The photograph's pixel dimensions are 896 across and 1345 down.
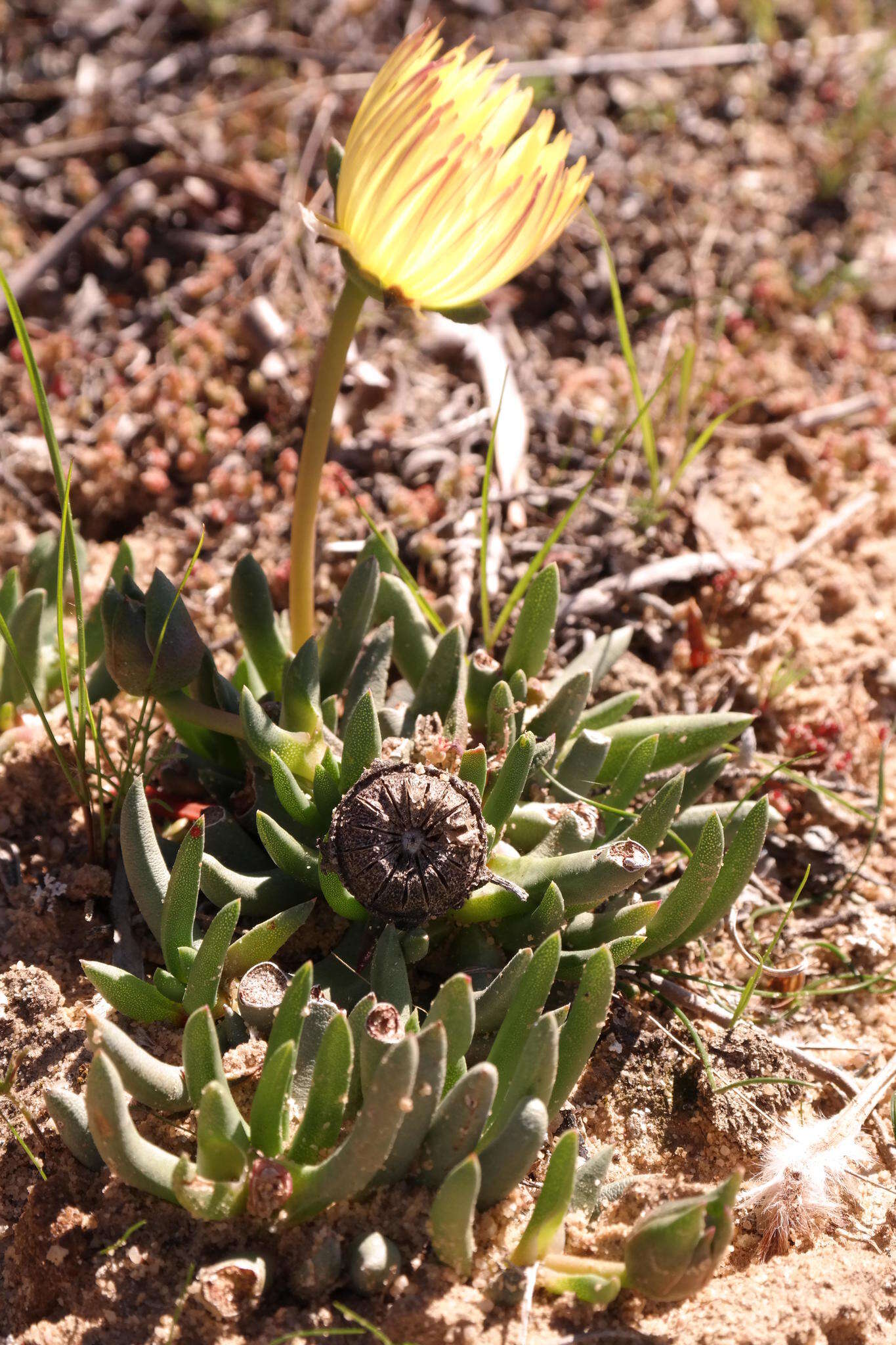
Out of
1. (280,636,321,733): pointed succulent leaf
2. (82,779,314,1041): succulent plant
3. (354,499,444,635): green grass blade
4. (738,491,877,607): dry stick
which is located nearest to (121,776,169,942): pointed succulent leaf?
(82,779,314,1041): succulent plant

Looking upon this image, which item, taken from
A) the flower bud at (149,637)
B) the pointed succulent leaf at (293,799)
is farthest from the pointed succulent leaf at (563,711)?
the flower bud at (149,637)

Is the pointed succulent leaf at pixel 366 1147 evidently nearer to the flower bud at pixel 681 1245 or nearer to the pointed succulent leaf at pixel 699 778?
the flower bud at pixel 681 1245

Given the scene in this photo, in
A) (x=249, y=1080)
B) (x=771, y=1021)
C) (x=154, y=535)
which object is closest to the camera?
(x=249, y=1080)

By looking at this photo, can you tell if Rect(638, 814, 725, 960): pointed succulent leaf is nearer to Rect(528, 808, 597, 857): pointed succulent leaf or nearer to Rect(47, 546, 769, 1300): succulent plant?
Rect(47, 546, 769, 1300): succulent plant

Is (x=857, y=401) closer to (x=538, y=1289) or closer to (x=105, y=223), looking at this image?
(x=105, y=223)

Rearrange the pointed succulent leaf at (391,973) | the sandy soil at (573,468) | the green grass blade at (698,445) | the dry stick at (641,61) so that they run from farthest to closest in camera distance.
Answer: the dry stick at (641,61) → the green grass blade at (698,445) → the pointed succulent leaf at (391,973) → the sandy soil at (573,468)

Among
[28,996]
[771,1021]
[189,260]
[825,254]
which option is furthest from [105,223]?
[771,1021]

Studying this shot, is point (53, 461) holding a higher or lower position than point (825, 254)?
lower

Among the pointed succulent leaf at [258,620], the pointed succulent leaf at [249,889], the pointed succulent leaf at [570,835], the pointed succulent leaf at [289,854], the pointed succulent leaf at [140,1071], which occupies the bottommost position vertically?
the pointed succulent leaf at [140,1071]
